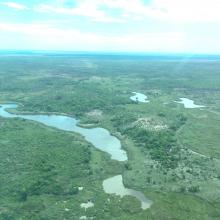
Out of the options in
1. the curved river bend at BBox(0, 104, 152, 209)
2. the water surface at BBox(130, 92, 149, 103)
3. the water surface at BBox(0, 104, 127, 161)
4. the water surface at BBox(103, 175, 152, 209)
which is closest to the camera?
the water surface at BBox(103, 175, 152, 209)

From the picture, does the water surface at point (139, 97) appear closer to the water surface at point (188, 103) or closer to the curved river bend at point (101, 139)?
the water surface at point (188, 103)

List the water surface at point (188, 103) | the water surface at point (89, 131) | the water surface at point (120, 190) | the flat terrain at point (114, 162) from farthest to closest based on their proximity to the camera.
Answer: the water surface at point (188, 103) < the water surface at point (89, 131) < the water surface at point (120, 190) < the flat terrain at point (114, 162)

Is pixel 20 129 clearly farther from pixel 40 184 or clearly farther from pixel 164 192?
pixel 164 192

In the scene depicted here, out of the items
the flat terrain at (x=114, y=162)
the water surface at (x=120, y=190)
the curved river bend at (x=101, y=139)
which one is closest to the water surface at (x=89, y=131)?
the curved river bend at (x=101, y=139)

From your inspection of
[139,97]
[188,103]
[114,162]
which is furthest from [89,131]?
[139,97]

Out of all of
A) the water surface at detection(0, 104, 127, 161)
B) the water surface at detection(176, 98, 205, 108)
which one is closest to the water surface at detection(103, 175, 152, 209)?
the water surface at detection(0, 104, 127, 161)

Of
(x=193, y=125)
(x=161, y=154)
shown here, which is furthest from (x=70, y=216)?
(x=193, y=125)

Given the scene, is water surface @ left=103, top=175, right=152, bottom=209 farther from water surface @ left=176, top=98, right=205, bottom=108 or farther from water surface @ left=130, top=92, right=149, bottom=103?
water surface @ left=130, top=92, right=149, bottom=103

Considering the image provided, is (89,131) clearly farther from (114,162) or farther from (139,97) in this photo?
(139,97)
